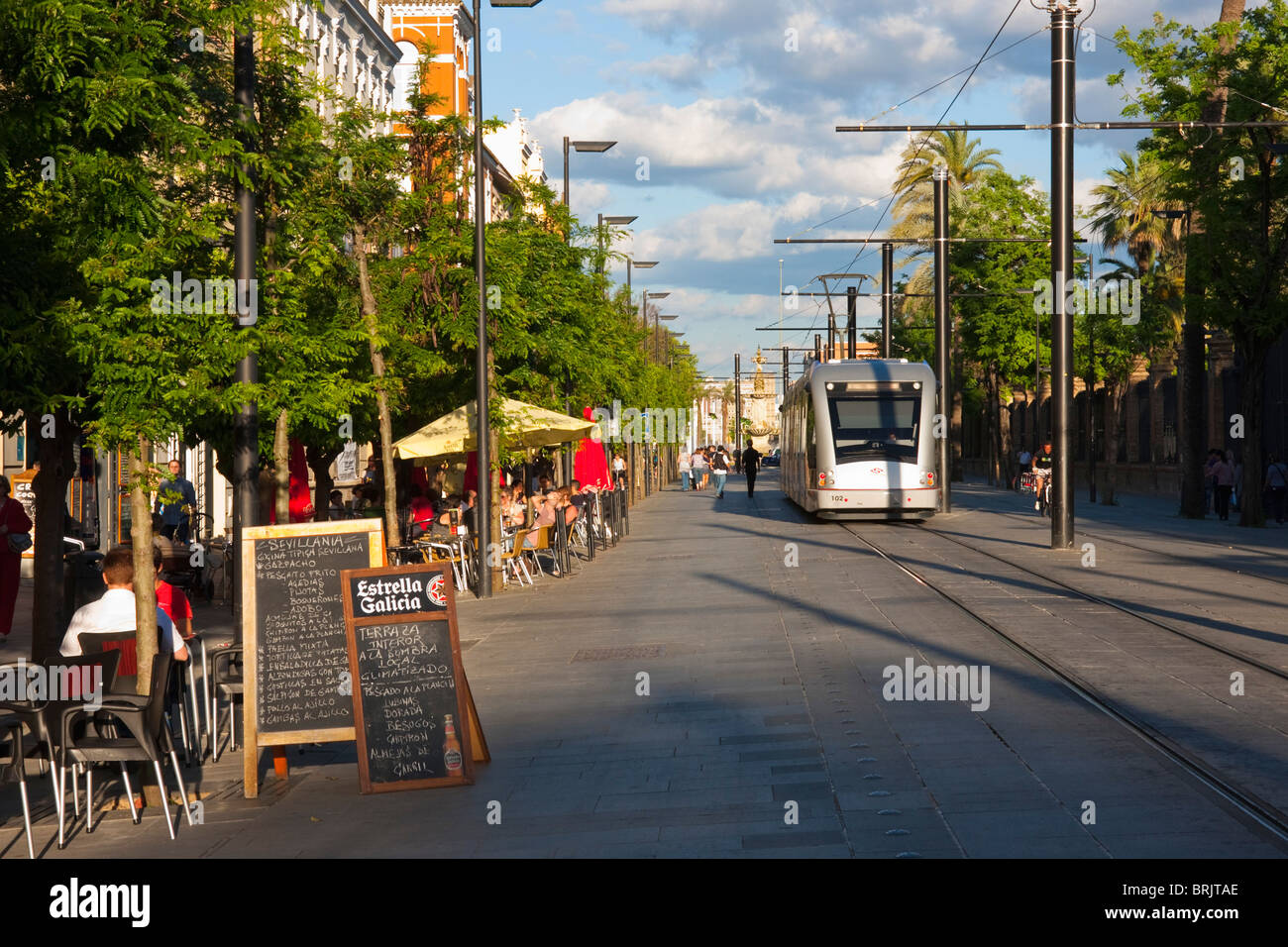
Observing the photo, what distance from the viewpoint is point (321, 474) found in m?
26.0

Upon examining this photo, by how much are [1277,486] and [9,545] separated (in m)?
27.5

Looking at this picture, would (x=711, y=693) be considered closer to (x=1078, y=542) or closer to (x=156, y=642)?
(x=156, y=642)

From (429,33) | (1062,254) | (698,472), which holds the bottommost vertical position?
(698,472)

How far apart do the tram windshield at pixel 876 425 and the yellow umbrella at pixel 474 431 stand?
8710mm

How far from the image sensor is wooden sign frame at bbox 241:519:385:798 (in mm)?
9031

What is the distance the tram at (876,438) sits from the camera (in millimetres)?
32312

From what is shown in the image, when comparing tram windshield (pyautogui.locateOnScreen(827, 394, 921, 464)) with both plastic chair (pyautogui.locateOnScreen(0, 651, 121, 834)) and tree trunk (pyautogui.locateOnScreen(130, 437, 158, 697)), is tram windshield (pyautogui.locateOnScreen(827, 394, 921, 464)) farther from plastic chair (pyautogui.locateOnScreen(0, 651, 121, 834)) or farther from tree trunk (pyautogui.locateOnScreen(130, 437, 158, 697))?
plastic chair (pyautogui.locateOnScreen(0, 651, 121, 834))

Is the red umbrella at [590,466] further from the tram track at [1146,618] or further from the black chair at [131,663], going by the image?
the black chair at [131,663]

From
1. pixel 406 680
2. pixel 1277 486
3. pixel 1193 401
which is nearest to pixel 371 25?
pixel 1193 401

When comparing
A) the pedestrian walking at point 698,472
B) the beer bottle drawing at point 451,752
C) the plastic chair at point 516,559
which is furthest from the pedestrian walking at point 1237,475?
the pedestrian walking at point 698,472

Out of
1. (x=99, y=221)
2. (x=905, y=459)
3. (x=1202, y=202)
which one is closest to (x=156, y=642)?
(x=99, y=221)

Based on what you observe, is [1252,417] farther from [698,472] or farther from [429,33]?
[698,472]

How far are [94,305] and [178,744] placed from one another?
3.18m

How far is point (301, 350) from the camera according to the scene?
40.4ft
